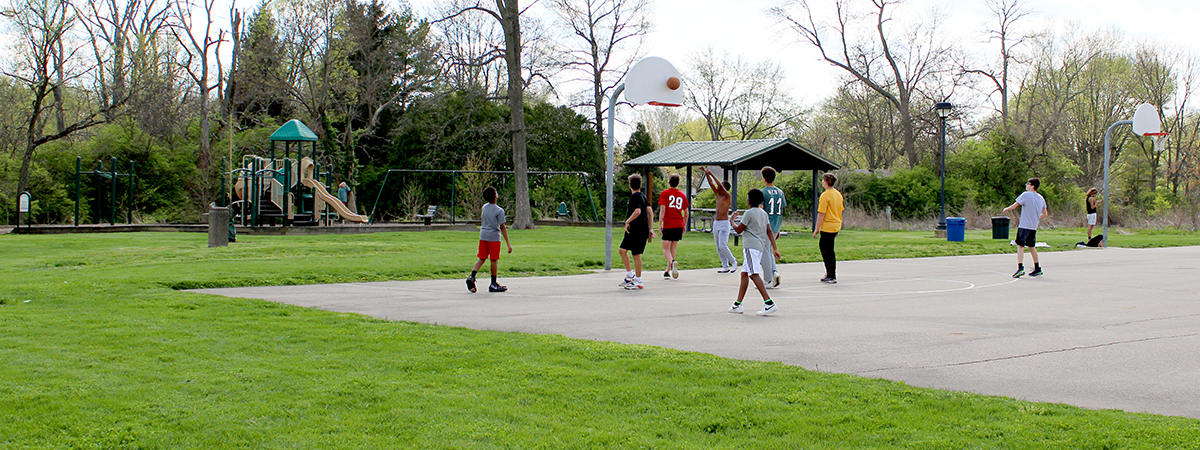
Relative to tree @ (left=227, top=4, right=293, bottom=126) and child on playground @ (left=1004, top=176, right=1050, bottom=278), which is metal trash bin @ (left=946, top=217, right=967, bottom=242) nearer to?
child on playground @ (left=1004, top=176, right=1050, bottom=278)

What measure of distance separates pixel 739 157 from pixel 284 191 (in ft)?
43.3

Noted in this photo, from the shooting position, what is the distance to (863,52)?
168 feet

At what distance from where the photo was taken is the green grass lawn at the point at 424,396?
4.57 metres

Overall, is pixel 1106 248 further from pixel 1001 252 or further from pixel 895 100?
pixel 895 100

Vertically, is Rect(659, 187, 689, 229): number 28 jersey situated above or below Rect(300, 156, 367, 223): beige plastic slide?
below

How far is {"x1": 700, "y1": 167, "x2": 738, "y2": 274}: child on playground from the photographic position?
44.0 ft

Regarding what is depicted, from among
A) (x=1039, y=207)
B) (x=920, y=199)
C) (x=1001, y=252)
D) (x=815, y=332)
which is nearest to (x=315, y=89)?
(x=920, y=199)

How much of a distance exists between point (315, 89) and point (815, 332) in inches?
1403

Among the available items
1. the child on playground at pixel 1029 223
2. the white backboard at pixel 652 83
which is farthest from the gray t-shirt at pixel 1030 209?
the white backboard at pixel 652 83

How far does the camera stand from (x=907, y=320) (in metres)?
9.23

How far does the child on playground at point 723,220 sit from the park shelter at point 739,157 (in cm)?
1308

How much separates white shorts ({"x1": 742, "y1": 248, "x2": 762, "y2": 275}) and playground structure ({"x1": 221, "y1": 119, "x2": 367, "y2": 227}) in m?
19.1

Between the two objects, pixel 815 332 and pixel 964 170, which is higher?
pixel 964 170

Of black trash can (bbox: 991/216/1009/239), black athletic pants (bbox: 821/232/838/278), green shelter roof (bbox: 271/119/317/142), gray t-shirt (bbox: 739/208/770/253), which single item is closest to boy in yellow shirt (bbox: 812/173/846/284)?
black athletic pants (bbox: 821/232/838/278)
